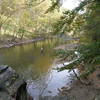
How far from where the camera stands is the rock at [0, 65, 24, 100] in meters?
7.10

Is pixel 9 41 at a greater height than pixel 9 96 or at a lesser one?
lesser

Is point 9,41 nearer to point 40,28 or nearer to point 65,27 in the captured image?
point 40,28

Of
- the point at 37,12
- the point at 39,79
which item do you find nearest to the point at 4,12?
the point at 37,12

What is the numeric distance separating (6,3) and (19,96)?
36090 mm

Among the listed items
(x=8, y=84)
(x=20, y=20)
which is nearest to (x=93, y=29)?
(x=8, y=84)

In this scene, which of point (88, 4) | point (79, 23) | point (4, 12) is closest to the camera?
point (88, 4)

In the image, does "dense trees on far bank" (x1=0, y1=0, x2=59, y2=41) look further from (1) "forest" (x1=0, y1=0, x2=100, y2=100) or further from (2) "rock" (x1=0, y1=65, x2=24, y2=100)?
(2) "rock" (x1=0, y1=65, x2=24, y2=100)

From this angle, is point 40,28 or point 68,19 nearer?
point 68,19

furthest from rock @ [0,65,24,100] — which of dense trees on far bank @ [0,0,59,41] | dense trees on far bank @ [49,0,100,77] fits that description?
dense trees on far bank @ [0,0,59,41]

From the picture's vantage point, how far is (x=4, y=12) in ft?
146

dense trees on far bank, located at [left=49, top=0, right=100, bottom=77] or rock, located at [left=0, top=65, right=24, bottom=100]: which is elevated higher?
dense trees on far bank, located at [left=49, top=0, right=100, bottom=77]

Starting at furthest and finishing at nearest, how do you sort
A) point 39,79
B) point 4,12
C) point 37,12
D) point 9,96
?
point 37,12 → point 4,12 → point 39,79 → point 9,96

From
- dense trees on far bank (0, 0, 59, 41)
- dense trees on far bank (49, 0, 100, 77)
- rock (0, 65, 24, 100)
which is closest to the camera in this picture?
dense trees on far bank (49, 0, 100, 77)

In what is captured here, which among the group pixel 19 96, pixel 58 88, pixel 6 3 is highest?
pixel 6 3
